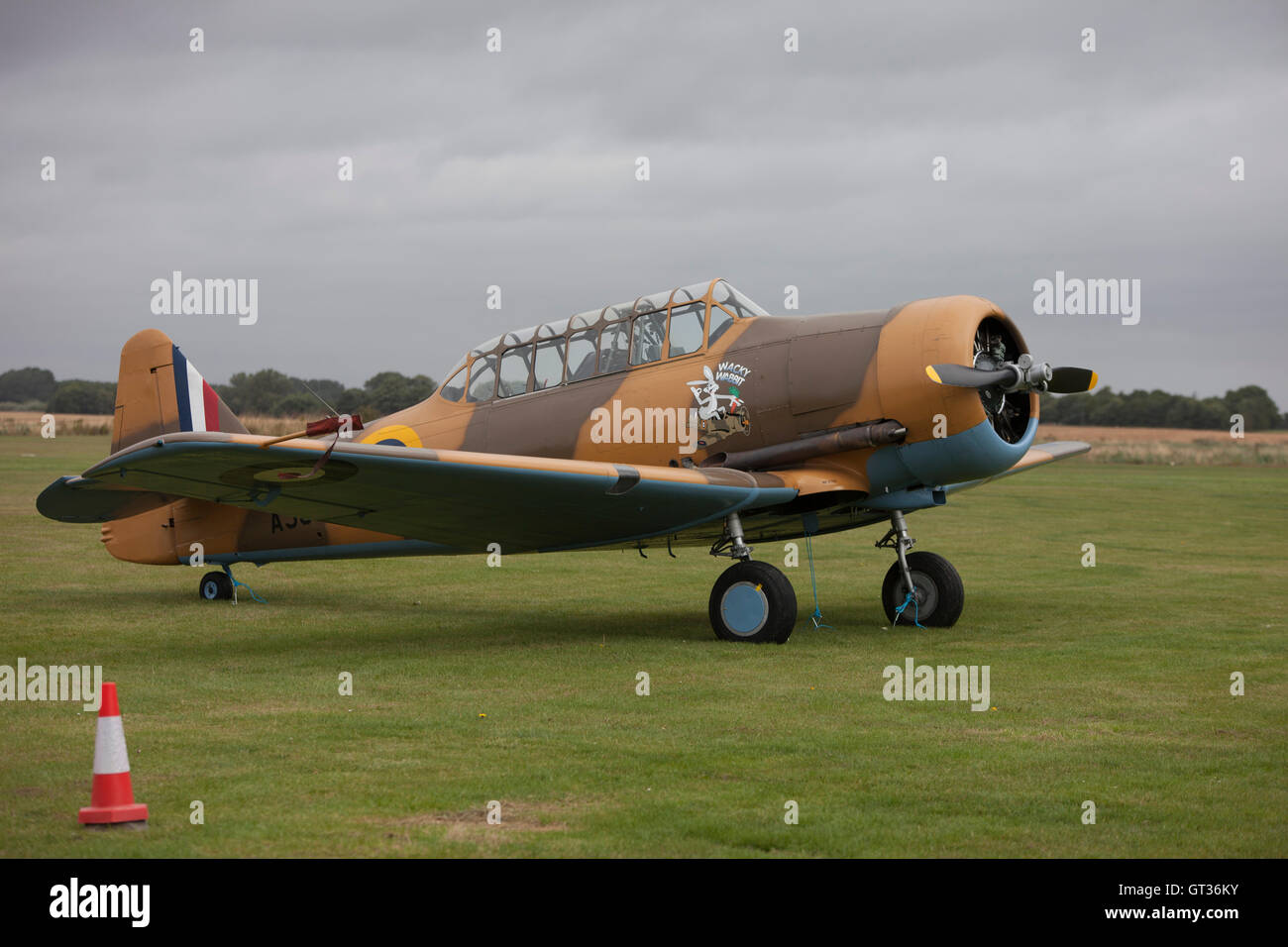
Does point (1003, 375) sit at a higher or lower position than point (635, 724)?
higher

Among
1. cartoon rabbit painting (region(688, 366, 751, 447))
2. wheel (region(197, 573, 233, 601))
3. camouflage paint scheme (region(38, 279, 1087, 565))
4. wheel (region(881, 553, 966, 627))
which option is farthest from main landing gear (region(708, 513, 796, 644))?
wheel (region(197, 573, 233, 601))

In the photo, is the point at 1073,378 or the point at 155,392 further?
the point at 155,392

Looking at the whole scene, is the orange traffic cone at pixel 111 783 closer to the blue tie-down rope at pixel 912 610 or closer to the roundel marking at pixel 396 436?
the roundel marking at pixel 396 436

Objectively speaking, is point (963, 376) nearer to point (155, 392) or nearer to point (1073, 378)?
point (1073, 378)

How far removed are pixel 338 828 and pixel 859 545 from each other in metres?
16.5

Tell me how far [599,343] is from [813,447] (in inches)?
92.7

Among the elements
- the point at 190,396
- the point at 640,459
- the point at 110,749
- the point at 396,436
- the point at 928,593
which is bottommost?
the point at 110,749

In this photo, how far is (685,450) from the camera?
36.2 feet

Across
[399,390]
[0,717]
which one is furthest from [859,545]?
[0,717]

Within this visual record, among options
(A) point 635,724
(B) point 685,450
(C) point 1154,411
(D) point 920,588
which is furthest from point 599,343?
(C) point 1154,411

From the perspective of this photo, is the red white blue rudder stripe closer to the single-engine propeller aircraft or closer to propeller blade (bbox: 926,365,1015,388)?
the single-engine propeller aircraft

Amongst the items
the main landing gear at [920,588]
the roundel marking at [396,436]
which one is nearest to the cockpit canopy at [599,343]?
the roundel marking at [396,436]

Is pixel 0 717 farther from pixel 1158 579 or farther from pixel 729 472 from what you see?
pixel 1158 579

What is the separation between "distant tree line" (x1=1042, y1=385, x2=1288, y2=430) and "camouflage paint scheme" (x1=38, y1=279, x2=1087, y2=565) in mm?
74213
